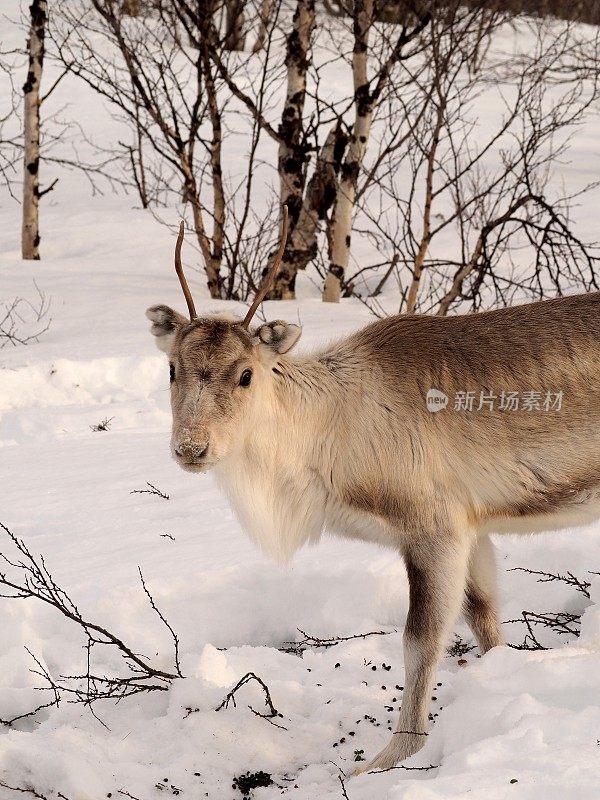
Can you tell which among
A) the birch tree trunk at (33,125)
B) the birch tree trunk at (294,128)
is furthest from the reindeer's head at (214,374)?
the birch tree trunk at (33,125)

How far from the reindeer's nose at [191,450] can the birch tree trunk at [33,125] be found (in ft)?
36.6

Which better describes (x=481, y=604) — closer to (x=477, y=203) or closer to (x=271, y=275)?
(x=271, y=275)

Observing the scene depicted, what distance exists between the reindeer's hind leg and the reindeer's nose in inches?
54.1

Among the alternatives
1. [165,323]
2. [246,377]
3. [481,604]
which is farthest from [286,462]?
[481,604]

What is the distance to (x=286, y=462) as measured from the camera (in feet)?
13.4

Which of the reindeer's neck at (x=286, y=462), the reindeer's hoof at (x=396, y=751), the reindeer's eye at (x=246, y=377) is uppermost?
the reindeer's eye at (x=246, y=377)

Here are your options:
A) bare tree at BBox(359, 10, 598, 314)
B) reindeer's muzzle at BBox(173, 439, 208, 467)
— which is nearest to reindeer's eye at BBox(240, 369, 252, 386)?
reindeer's muzzle at BBox(173, 439, 208, 467)

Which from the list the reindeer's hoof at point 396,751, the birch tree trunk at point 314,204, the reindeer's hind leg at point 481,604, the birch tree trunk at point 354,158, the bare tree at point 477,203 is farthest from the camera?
the birch tree trunk at point 314,204

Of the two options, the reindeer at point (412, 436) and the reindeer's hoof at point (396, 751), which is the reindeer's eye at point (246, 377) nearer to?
the reindeer at point (412, 436)

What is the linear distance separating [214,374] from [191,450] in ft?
1.15

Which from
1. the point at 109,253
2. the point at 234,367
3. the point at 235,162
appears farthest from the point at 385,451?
the point at 235,162

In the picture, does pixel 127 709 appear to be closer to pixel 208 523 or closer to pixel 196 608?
pixel 196 608

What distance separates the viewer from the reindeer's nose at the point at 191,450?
3600 millimetres

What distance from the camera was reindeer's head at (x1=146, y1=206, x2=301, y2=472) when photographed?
365 centimetres
